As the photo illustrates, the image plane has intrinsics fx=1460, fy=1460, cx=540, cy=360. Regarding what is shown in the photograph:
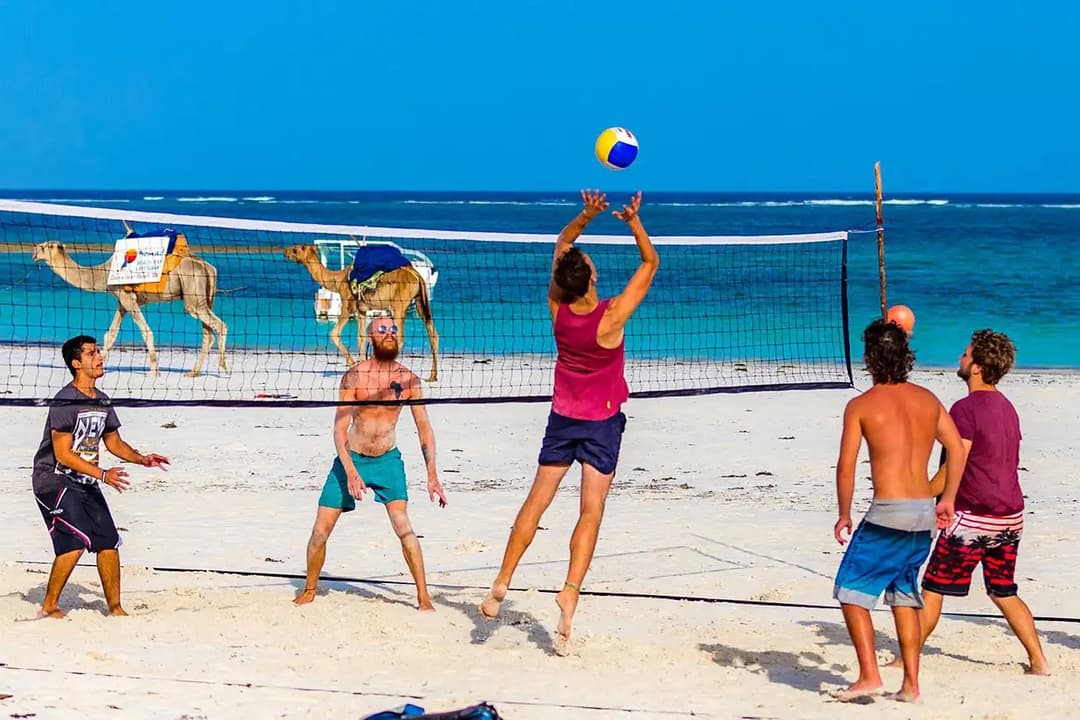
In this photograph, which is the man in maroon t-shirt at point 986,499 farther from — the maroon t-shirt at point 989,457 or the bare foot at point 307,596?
the bare foot at point 307,596

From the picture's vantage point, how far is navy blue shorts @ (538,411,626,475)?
6164mm

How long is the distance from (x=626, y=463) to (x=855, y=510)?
222 cm

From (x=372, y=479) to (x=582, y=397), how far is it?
128cm

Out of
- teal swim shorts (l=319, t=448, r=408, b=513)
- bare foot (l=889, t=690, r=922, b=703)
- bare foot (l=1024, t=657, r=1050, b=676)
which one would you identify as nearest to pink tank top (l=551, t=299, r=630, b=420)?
teal swim shorts (l=319, t=448, r=408, b=513)

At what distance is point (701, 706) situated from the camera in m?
5.58

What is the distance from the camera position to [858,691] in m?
5.54

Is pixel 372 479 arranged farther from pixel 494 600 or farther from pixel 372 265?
pixel 372 265

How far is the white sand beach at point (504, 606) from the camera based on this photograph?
5.67m

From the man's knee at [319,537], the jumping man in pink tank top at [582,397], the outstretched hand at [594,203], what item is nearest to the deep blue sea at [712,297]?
the man's knee at [319,537]

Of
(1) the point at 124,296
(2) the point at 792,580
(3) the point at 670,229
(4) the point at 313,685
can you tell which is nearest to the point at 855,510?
(2) the point at 792,580

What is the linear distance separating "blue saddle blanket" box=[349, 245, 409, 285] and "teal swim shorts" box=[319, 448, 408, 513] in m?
8.71

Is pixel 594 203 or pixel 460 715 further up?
pixel 594 203

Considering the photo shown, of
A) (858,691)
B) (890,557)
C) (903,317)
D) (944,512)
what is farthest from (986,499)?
(903,317)

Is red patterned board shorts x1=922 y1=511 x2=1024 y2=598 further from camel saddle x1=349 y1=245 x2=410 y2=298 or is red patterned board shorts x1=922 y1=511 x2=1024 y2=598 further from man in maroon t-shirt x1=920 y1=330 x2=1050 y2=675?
camel saddle x1=349 y1=245 x2=410 y2=298
